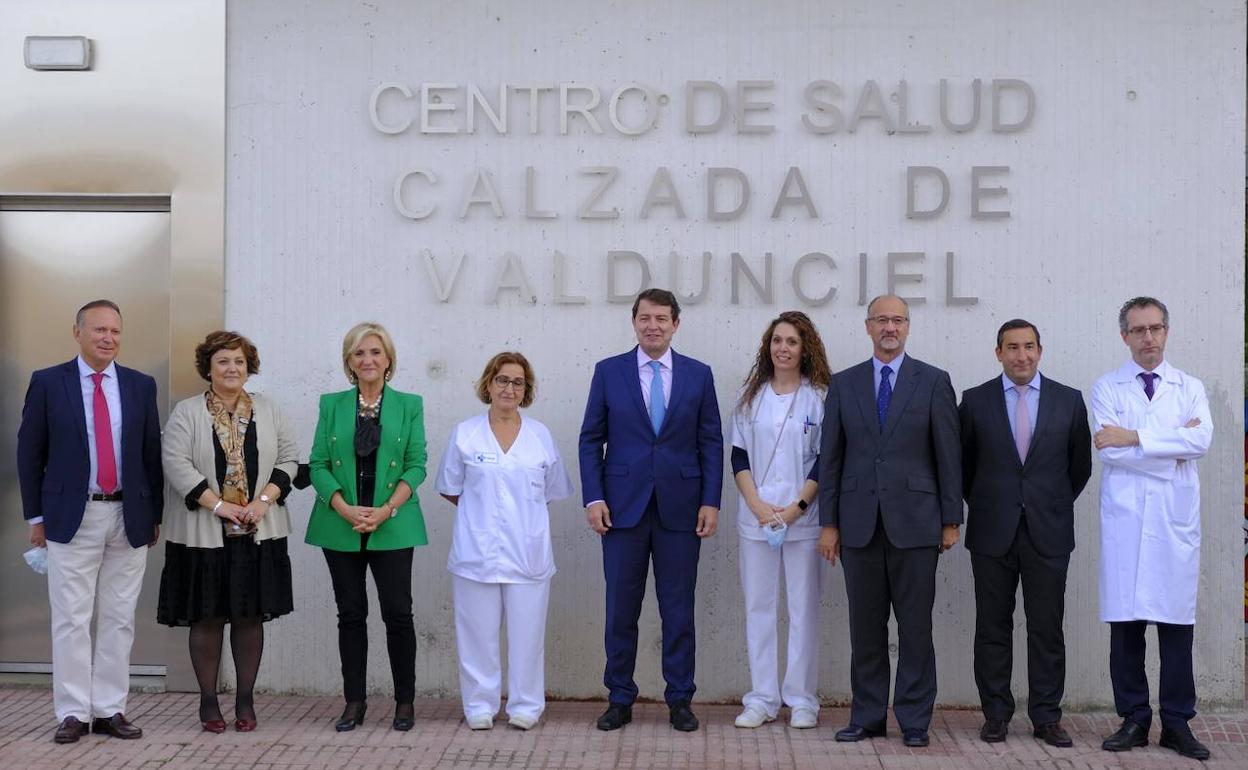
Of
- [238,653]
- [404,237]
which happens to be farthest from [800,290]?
[238,653]

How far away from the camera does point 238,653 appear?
6344 millimetres

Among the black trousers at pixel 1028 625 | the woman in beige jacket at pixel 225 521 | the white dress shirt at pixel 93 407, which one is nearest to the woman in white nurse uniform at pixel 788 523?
the black trousers at pixel 1028 625

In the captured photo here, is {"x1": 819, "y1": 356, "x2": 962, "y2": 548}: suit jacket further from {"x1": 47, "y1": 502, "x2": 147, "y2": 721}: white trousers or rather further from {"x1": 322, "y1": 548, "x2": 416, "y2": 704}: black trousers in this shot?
{"x1": 47, "y1": 502, "x2": 147, "y2": 721}: white trousers

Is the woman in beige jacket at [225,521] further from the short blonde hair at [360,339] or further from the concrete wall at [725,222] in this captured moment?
the concrete wall at [725,222]

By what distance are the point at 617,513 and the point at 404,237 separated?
1.98m

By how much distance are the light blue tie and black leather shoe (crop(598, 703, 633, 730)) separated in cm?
130

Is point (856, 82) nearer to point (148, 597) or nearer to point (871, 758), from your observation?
point (871, 758)

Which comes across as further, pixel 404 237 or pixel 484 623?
pixel 404 237

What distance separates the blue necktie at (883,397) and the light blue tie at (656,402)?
988mm

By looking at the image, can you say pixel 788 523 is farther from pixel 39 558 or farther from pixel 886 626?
pixel 39 558

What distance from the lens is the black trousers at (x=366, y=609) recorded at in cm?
636

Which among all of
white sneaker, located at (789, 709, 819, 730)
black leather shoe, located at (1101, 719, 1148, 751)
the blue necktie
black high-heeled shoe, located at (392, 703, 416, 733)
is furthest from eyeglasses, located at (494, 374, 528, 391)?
black leather shoe, located at (1101, 719, 1148, 751)

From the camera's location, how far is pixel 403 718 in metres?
6.44

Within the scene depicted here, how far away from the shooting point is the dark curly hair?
6293 mm
